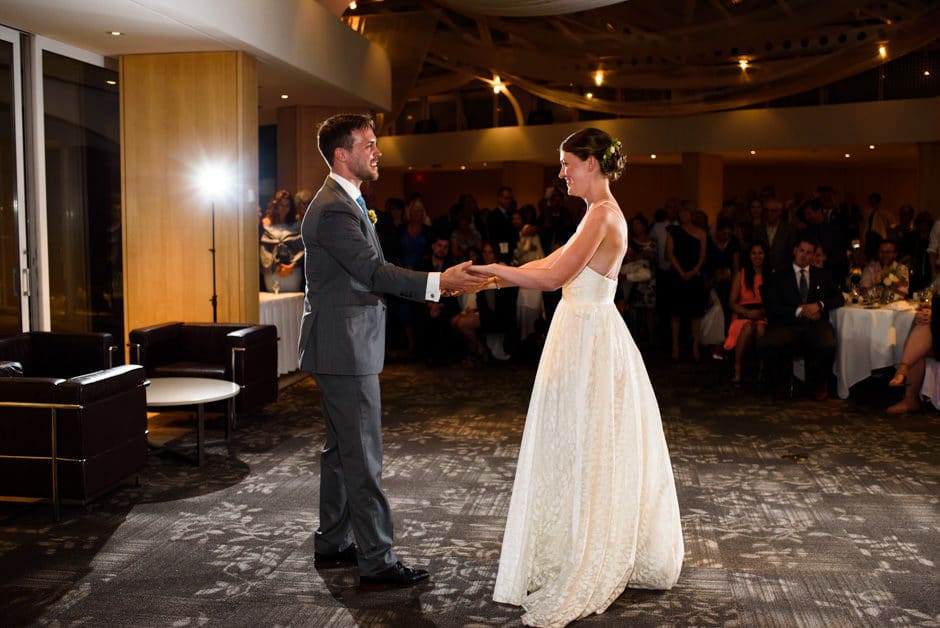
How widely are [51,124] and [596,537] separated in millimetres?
5797

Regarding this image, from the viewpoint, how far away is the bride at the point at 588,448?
3.86 m

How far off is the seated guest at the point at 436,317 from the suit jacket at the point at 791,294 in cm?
330

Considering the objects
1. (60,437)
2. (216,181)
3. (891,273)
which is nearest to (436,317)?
(216,181)

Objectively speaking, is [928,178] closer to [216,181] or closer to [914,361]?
[914,361]

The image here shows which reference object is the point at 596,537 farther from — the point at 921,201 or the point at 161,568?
the point at 921,201

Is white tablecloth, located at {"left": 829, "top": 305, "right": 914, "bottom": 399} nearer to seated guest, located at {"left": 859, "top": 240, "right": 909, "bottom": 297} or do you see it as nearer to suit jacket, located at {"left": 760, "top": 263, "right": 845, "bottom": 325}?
suit jacket, located at {"left": 760, "top": 263, "right": 845, "bottom": 325}

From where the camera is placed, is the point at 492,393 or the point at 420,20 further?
the point at 420,20

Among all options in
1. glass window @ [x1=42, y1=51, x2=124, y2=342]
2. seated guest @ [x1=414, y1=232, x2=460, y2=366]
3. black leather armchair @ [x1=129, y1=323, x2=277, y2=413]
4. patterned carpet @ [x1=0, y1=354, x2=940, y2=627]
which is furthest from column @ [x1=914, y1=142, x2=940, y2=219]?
glass window @ [x1=42, y1=51, x2=124, y2=342]

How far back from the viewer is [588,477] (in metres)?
3.87

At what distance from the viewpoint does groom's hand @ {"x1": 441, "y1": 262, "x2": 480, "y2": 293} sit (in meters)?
3.95

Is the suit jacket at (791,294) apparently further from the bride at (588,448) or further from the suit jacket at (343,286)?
the suit jacket at (343,286)

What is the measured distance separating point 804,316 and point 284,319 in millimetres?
4628

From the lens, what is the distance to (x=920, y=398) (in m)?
8.03

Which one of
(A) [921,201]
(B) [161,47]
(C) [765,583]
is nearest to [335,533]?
(C) [765,583]
